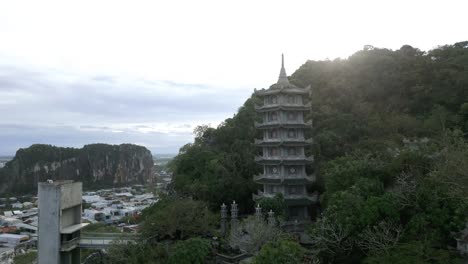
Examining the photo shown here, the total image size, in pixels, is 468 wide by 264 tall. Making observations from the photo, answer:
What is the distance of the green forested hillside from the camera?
18.1 metres

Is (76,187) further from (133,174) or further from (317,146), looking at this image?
(133,174)

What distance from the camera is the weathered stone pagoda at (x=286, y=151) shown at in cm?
2972

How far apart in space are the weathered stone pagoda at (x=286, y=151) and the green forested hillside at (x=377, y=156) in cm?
196

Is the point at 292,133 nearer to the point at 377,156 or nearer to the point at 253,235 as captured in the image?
the point at 377,156

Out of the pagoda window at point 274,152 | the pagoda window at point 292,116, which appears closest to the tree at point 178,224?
the pagoda window at point 274,152

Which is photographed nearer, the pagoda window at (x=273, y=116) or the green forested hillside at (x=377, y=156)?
the green forested hillside at (x=377, y=156)

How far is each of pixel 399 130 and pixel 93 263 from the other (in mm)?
28605

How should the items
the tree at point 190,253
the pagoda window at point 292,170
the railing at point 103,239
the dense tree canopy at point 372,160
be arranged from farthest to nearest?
the pagoda window at point 292,170 → the railing at point 103,239 → the tree at point 190,253 → the dense tree canopy at point 372,160

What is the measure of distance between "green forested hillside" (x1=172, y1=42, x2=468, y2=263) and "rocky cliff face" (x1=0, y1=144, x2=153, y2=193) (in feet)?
279

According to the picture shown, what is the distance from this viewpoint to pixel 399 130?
36625 millimetres

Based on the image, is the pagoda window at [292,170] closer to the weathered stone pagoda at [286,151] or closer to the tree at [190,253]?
the weathered stone pagoda at [286,151]

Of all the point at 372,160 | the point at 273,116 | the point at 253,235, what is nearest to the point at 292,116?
the point at 273,116

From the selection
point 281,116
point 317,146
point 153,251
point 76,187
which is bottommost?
point 153,251

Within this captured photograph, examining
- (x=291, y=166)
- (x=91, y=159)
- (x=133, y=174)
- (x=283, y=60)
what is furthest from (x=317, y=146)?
(x=133, y=174)
